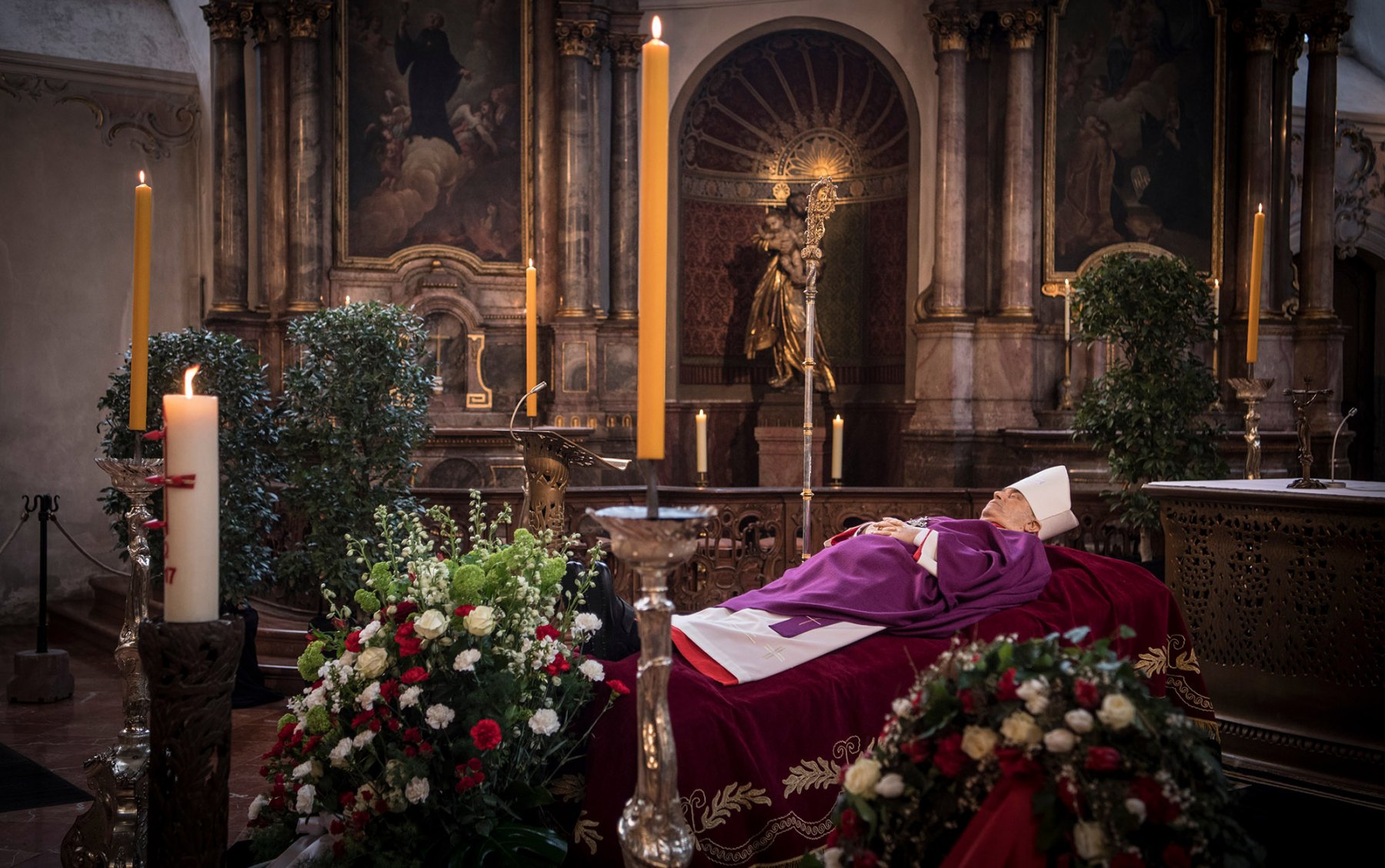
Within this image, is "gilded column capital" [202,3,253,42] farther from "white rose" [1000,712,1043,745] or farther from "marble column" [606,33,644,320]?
"white rose" [1000,712,1043,745]

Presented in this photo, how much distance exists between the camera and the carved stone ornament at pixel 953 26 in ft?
35.4

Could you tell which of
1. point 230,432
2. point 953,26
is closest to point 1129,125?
point 953,26

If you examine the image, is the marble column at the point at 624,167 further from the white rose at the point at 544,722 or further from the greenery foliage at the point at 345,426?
the white rose at the point at 544,722

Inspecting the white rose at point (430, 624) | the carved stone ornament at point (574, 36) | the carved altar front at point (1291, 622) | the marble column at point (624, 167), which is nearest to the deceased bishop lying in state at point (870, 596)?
the carved altar front at point (1291, 622)

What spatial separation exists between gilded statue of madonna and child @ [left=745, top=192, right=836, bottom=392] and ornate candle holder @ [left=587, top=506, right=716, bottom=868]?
9691 mm

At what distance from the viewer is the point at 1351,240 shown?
12.6 metres

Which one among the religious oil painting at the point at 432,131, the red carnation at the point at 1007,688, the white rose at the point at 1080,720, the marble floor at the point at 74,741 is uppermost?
the religious oil painting at the point at 432,131

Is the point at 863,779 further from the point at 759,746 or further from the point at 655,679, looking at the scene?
the point at 759,746

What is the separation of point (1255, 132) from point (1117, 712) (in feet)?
34.5

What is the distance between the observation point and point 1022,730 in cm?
196

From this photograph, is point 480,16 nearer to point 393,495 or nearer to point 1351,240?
point 393,495

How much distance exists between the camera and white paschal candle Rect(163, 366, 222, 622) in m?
1.91

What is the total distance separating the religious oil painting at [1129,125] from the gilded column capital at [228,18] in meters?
7.46

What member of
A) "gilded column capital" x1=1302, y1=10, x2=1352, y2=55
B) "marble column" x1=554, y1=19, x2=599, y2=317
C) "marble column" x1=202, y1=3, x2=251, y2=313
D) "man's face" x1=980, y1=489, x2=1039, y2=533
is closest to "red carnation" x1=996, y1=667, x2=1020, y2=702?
"man's face" x1=980, y1=489, x2=1039, y2=533
